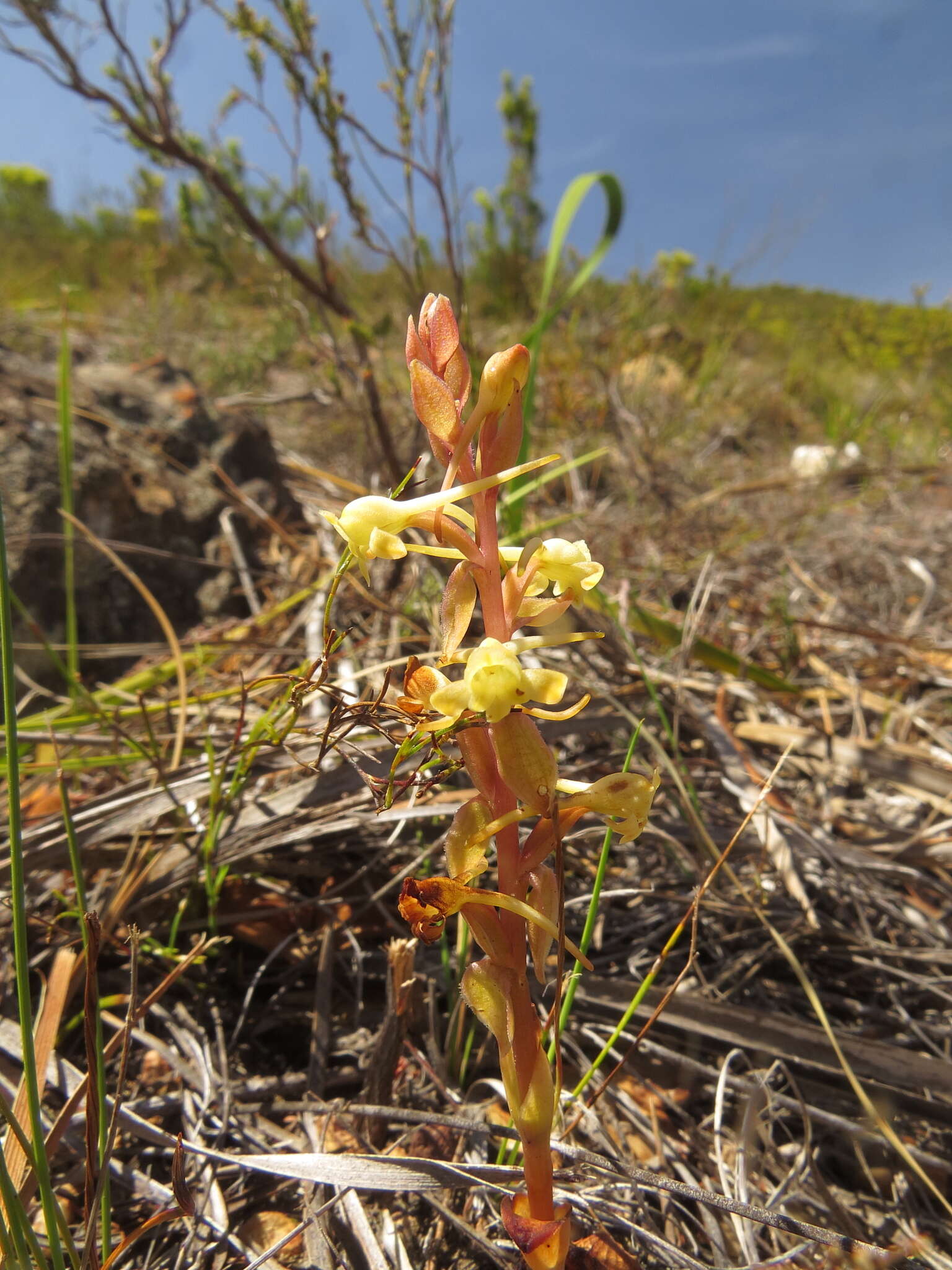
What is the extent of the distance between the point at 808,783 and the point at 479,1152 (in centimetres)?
96

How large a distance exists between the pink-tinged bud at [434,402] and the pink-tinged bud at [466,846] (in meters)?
0.29

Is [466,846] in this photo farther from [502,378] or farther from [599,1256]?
[599,1256]

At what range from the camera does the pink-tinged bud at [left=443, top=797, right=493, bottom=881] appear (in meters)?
0.55

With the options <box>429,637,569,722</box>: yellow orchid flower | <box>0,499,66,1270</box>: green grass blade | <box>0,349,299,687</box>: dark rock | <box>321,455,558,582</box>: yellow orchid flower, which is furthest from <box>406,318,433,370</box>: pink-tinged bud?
<box>0,349,299,687</box>: dark rock

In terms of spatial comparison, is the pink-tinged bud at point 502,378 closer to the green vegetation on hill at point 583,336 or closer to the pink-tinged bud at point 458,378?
the pink-tinged bud at point 458,378

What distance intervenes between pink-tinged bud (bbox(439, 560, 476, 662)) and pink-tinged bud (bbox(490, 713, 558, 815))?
3.0 inches

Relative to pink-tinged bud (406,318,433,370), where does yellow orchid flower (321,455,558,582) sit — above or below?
below

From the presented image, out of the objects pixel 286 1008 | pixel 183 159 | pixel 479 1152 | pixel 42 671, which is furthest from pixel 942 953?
pixel 183 159

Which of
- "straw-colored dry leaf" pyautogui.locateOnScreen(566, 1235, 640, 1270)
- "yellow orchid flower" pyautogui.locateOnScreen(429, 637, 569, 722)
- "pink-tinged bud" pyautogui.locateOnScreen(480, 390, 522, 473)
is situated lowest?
"straw-colored dry leaf" pyautogui.locateOnScreen(566, 1235, 640, 1270)

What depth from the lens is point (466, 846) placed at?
550 millimetres

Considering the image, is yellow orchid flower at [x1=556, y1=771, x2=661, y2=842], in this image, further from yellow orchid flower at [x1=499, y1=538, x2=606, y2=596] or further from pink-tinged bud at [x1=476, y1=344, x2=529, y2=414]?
pink-tinged bud at [x1=476, y1=344, x2=529, y2=414]

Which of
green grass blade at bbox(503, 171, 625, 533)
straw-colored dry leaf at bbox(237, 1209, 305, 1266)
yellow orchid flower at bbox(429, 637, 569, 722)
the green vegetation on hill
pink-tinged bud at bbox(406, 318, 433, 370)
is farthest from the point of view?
the green vegetation on hill

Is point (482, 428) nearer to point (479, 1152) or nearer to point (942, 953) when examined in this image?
point (479, 1152)

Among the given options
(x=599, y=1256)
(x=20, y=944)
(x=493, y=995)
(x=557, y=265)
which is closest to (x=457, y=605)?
(x=493, y=995)
